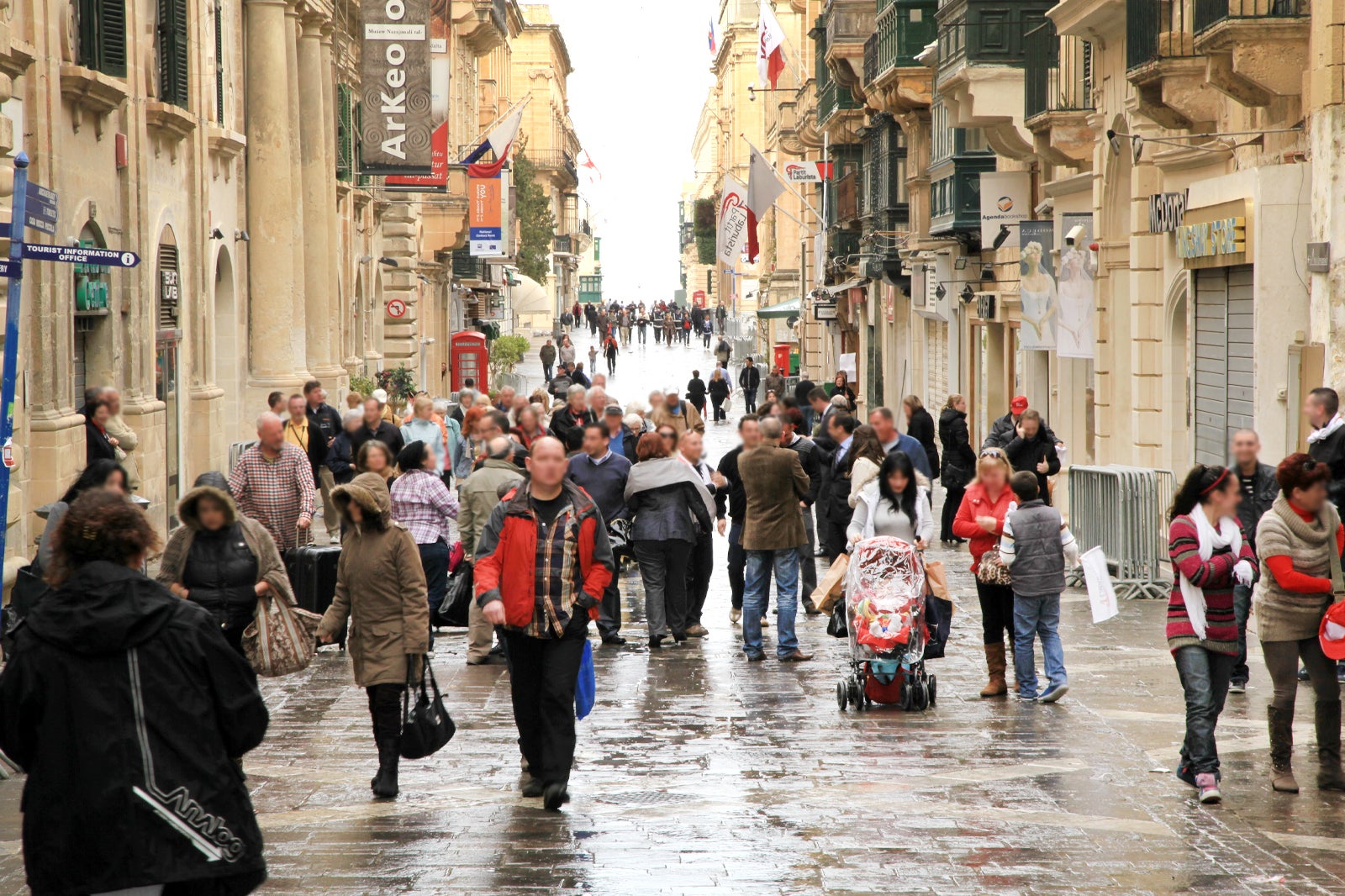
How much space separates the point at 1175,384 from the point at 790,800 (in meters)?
12.5

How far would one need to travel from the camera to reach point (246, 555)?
853 centimetres

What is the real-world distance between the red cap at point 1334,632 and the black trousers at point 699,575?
6.31m

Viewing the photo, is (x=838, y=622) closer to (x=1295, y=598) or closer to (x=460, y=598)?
(x=460, y=598)

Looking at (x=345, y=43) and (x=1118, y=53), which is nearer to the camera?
(x=1118, y=53)

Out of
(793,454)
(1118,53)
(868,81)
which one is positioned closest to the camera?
(793,454)

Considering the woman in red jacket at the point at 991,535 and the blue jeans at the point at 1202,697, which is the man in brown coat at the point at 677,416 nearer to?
the woman in red jacket at the point at 991,535

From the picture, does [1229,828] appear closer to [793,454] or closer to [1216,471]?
[1216,471]

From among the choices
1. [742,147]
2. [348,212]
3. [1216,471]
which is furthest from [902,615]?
[742,147]

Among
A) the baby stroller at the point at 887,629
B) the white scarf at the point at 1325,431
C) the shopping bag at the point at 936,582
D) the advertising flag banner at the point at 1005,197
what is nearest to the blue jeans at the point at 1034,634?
the shopping bag at the point at 936,582

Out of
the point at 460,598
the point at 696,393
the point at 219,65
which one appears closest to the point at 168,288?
the point at 219,65

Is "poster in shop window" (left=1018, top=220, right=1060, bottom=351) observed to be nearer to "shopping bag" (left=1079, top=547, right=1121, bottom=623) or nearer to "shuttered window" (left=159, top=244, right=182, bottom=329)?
"shuttered window" (left=159, top=244, right=182, bottom=329)

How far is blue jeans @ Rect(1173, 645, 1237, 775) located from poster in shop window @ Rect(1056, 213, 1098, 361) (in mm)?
13658

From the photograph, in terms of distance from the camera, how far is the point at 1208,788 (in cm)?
812

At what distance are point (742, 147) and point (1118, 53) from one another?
69.8 m
